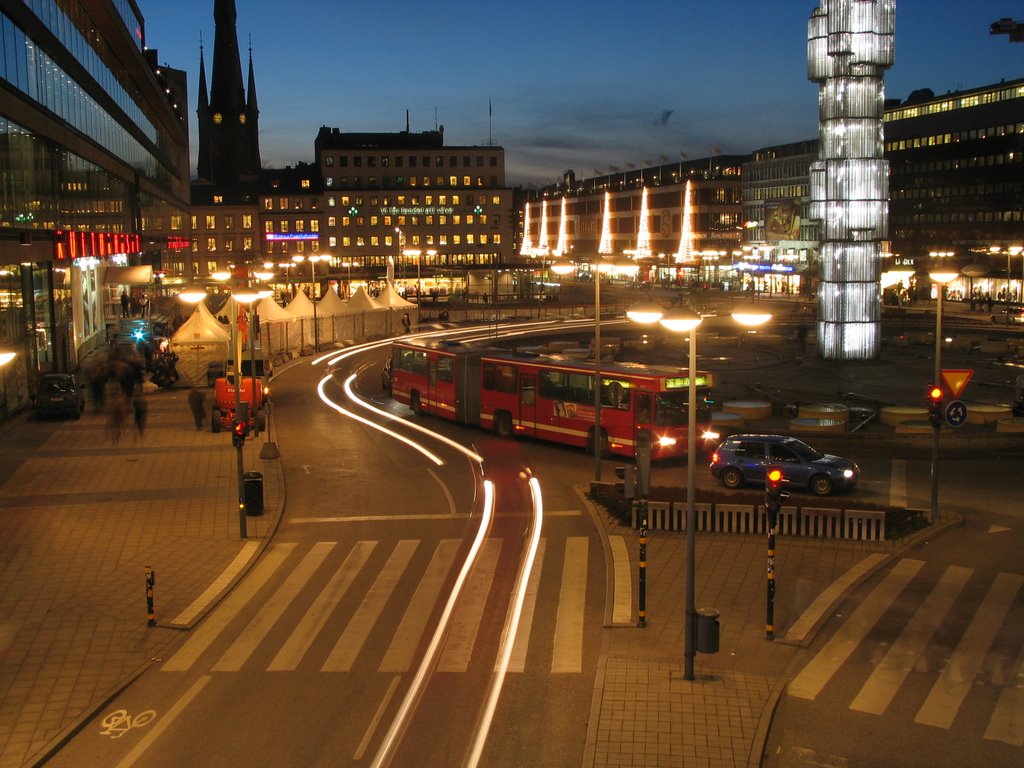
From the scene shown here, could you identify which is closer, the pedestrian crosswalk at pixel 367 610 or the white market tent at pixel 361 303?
the pedestrian crosswalk at pixel 367 610

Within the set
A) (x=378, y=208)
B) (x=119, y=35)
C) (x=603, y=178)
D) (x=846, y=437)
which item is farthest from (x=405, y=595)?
(x=603, y=178)

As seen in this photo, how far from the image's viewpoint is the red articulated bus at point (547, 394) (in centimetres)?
2797

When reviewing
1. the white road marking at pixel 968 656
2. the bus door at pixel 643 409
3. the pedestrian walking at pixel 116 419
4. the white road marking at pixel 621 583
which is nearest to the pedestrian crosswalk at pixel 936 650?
the white road marking at pixel 968 656

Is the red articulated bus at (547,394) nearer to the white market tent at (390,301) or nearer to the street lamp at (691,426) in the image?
the street lamp at (691,426)

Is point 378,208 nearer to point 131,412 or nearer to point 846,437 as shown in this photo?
point 131,412

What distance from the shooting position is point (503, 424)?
33.2m

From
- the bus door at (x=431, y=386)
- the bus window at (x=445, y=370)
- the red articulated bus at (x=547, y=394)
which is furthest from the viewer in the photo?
the bus door at (x=431, y=386)

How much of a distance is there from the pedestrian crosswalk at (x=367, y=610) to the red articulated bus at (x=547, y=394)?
8.01 metres

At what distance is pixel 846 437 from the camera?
1166 inches

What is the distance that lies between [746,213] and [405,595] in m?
126

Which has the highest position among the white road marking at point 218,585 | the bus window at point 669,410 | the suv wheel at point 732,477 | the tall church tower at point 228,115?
the tall church tower at point 228,115

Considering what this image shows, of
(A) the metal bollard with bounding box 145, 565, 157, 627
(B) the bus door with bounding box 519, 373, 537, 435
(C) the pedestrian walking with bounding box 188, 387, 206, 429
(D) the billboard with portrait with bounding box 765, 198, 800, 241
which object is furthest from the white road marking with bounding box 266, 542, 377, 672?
(D) the billboard with portrait with bounding box 765, 198, 800, 241

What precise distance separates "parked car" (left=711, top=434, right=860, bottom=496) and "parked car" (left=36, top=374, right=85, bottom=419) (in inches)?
871

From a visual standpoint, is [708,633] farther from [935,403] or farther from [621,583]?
[935,403]
